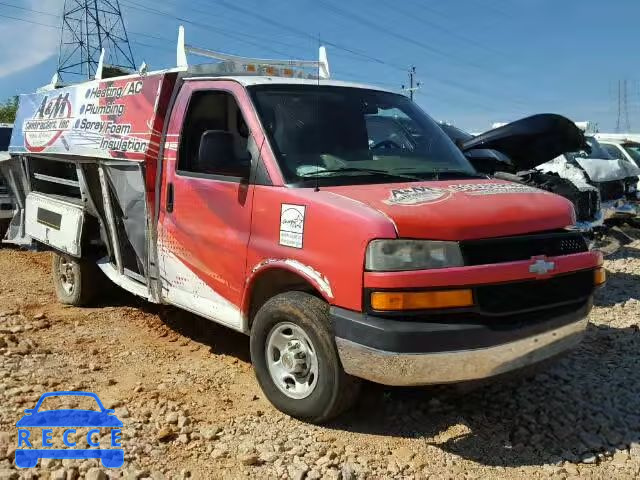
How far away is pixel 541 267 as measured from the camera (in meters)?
3.34

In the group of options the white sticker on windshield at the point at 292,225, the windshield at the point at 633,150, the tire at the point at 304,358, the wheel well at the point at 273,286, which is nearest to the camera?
the tire at the point at 304,358

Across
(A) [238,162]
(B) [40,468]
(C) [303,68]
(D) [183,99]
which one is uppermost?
(C) [303,68]

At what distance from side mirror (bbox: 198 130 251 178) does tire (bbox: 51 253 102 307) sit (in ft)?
9.56

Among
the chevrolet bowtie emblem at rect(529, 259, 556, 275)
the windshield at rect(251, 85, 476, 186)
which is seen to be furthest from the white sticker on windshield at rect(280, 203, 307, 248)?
the chevrolet bowtie emblem at rect(529, 259, 556, 275)

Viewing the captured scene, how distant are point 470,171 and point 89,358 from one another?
3.30m

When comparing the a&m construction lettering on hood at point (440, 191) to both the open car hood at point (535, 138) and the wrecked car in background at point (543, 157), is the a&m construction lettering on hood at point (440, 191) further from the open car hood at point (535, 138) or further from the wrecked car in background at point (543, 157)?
the open car hood at point (535, 138)

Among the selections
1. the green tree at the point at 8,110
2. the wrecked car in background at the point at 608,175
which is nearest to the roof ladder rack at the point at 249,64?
the wrecked car in background at the point at 608,175

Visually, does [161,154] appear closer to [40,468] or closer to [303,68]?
[303,68]

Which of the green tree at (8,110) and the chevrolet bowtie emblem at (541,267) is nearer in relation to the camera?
the chevrolet bowtie emblem at (541,267)

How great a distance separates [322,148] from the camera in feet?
13.1

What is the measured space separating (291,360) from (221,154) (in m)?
1.37

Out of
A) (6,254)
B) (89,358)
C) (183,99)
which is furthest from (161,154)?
(6,254)

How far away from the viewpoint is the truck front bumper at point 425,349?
308 cm

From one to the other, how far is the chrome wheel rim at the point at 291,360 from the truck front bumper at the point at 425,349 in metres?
0.34
